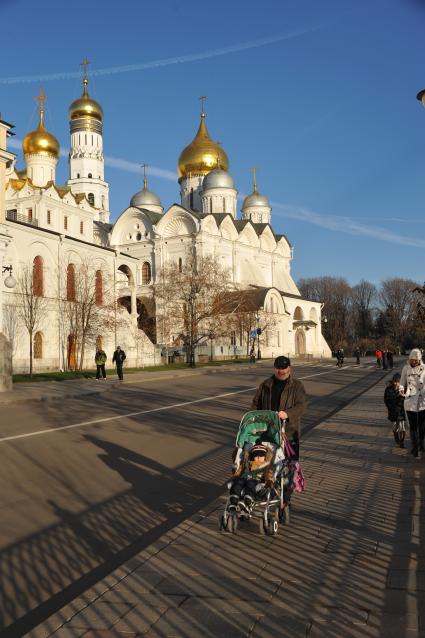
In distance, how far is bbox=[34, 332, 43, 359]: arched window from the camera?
137ft

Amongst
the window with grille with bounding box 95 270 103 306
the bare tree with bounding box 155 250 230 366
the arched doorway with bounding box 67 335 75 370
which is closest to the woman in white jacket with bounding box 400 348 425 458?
the arched doorway with bounding box 67 335 75 370

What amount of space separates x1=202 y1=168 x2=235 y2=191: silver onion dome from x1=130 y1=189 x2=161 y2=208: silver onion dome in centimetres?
775

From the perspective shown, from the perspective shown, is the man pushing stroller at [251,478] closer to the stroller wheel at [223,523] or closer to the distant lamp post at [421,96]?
the stroller wheel at [223,523]

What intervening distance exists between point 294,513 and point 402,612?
244 cm

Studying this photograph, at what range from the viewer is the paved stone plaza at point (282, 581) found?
3.54m

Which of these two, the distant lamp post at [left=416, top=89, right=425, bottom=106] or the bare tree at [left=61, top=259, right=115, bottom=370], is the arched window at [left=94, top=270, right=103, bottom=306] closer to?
the bare tree at [left=61, top=259, right=115, bottom=370]

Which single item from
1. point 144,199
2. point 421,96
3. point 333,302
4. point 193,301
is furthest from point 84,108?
point 421,96

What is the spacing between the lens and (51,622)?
11.9 feet

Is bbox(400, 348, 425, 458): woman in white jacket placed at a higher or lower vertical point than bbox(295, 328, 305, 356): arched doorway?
lower

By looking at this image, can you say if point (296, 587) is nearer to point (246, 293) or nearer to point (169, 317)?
point (169, 317)

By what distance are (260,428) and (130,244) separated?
208ft

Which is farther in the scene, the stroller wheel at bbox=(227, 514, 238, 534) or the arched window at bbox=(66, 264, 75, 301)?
the arched window at bbox=(66, 264, 75, 301)

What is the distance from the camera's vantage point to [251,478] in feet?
18.4

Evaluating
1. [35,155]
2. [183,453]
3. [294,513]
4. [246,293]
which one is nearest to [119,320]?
[246,293]
